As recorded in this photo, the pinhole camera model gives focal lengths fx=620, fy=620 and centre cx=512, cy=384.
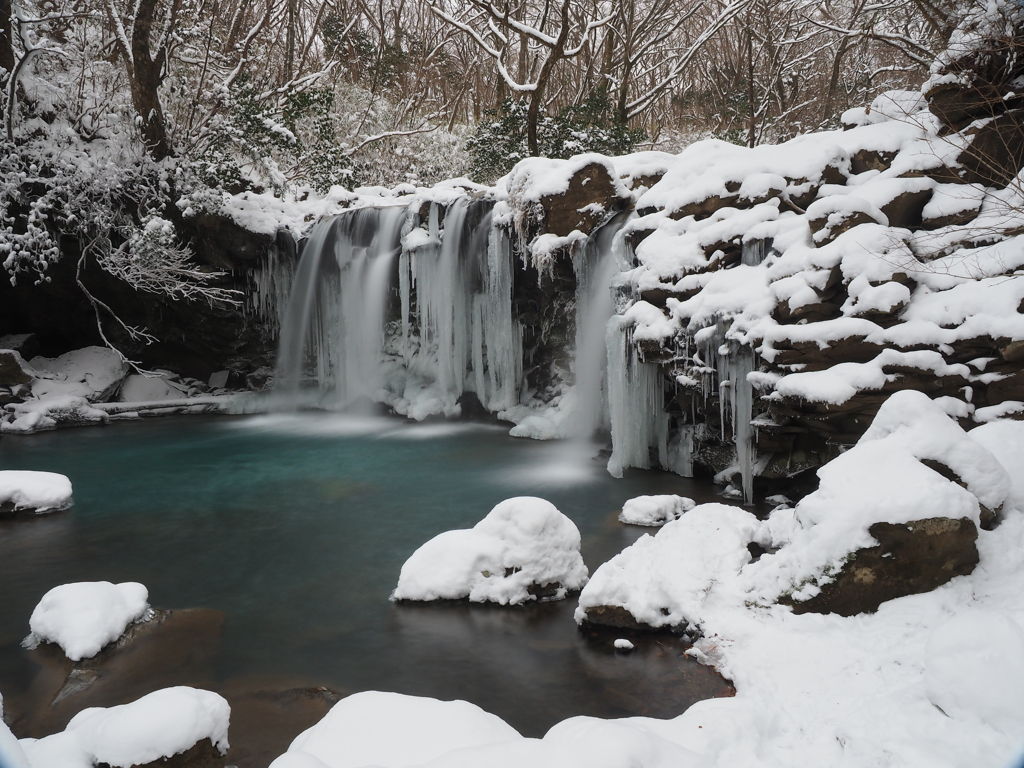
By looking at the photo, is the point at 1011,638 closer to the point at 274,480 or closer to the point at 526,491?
the point at 526,491

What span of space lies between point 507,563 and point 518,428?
20.3 ft

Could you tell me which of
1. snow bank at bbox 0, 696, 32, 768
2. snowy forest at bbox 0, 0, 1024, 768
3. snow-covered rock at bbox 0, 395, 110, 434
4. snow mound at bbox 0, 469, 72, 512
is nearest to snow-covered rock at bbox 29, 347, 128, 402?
snowy forest at bbox 0, 0, 1024, 768

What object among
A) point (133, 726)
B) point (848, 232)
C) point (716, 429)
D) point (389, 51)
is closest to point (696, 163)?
point (848, 232)

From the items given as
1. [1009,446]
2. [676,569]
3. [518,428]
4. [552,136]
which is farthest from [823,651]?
[552,136]

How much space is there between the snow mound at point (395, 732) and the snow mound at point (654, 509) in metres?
3.87

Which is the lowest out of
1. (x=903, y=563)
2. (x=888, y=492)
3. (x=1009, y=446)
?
(x=903, y=563)

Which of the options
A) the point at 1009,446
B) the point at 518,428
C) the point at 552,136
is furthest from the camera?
the point at 552,136

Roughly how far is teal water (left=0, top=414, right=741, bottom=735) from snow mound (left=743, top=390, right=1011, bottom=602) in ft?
3.29

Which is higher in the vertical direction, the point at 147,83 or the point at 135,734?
the point at 147,83

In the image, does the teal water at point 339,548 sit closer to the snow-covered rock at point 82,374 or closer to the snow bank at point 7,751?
the snow-covered rock at point 82,374

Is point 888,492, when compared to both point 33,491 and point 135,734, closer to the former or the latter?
point 135,734

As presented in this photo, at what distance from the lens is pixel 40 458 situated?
10.3 meters

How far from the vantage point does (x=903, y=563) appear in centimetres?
393

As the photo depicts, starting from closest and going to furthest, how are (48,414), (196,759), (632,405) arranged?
(196,759), (632,405), (48,414)
